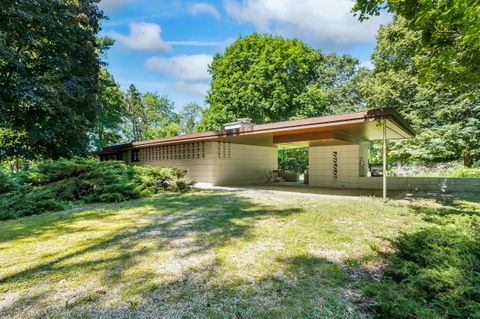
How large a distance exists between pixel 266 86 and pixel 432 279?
64.8 feet

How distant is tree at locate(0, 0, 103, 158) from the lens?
31.5 feet

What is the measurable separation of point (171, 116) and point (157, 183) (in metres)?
35.8

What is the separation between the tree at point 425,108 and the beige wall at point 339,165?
3.86 meters

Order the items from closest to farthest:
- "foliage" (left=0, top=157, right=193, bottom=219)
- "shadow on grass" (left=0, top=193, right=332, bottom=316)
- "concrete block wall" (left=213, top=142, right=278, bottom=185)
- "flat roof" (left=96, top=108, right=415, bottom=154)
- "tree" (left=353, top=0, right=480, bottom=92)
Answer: "shadow on grass" (left=0, top=193, right=332, bottom=316) → "tree" (left=353, top=0, right=480, bottom=92) → "foliage" (left=0, top=157, right=193, bottom=219) → "flat roof" (left=96, top=108, right=415, bottom=154) → "concrete block wall" (left=213, top=142, right=278, bottom=185)

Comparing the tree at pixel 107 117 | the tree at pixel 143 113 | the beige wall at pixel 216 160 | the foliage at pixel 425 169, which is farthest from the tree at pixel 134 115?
the foliage at pixel 425 169

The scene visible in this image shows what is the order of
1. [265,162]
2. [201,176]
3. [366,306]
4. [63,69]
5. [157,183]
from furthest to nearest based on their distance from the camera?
[265,162], [201,176], [63,69], [157,183], [366,306]

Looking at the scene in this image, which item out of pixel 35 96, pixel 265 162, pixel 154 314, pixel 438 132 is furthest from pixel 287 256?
pixel 438 132

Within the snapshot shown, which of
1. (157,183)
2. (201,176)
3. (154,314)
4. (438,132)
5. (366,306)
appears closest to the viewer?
(154,314)

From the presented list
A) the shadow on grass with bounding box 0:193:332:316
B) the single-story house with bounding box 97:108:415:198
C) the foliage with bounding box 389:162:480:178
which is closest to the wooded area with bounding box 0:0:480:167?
the foliage with bounding box 389:162:480:178

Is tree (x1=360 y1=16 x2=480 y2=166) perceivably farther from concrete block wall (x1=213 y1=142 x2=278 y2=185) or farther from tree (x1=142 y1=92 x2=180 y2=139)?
Answer: tree (x1=142 y1=92 x2=180 y2=139)

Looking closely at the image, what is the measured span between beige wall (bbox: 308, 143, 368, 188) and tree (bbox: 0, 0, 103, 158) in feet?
37.1

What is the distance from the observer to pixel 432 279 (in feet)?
7.85

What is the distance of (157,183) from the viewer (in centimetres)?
923

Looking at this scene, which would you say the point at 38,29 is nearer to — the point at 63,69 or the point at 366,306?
the point at 63,69
